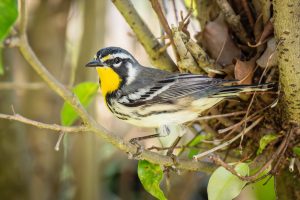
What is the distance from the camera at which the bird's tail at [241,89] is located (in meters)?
1.67

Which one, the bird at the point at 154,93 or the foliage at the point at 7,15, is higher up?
the foliage at the point at 7,15

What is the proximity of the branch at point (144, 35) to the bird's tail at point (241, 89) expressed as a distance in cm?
19

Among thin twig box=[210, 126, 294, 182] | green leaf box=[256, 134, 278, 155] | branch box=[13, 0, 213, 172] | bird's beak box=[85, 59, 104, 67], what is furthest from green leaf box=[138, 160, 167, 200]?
bird's beak box=[85, 59, 104, 67]

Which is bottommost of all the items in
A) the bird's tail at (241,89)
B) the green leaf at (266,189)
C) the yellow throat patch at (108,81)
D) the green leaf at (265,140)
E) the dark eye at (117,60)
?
the green leaf at (266,189)

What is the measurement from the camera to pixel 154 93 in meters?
2.01

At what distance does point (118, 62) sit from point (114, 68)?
25 millimetres

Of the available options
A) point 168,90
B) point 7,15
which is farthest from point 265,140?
point 7,15

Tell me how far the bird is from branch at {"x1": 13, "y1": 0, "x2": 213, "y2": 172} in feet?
0.87

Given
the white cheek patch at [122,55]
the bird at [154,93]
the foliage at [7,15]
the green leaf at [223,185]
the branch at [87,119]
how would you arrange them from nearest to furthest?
the branch at [87,119] → the foliage at [7,15] → the green leaf at [223,185] → the bird at [154,93] → the white cheek patch at [122,55]

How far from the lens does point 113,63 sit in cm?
204

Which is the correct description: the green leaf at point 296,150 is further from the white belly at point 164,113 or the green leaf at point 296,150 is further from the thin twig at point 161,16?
the thin twig at point 161,16

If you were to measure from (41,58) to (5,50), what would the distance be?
0.62ft

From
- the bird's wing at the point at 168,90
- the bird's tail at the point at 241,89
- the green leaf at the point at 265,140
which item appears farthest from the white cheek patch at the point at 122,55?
the green leaf at the point at 265,140

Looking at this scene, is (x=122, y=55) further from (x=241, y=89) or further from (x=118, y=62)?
(x=241, y=89)
